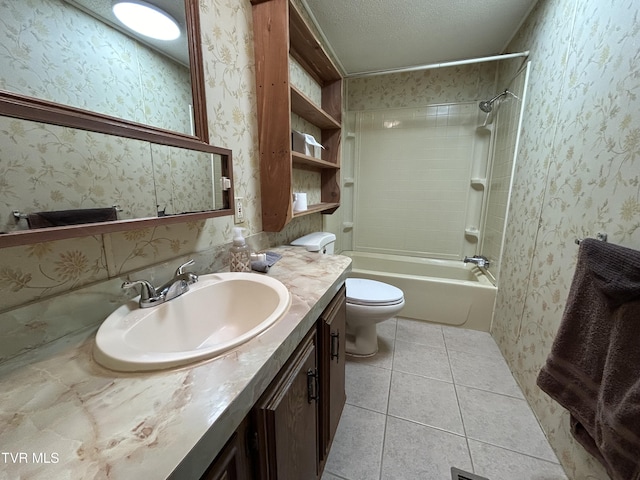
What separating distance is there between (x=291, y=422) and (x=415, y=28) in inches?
93.1

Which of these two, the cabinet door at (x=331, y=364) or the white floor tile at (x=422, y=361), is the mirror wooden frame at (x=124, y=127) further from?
the white floor tile at (x=422, y=361)

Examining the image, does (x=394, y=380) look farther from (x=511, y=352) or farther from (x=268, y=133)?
(x=268, y=133)

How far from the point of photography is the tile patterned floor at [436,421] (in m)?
1.09

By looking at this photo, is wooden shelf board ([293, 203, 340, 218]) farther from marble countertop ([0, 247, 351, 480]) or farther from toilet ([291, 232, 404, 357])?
marble countertop ([0, 247, 351, 480])

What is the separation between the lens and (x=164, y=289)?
29.5 inches

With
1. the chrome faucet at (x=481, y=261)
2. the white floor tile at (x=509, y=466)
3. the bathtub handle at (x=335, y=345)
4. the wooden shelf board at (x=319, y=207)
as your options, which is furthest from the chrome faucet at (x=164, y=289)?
the chrome faucet at (x=481, y=261)

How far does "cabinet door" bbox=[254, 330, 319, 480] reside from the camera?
0.55 m

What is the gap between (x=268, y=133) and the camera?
1.25m

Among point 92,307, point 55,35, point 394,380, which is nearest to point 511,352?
point 394,380

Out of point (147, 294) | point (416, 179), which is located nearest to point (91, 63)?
point (147, 294)

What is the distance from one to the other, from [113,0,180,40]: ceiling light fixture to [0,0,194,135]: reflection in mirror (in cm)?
2

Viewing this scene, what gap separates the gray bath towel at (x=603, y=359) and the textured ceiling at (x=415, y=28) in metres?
1.65

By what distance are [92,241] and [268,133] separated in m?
0.86

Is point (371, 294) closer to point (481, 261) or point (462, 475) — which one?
point (462, 475)
